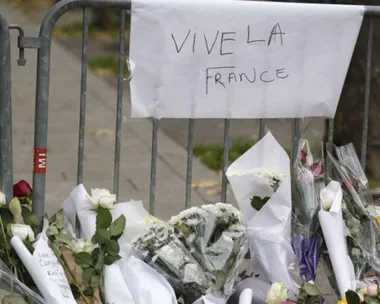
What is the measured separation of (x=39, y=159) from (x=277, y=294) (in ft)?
2.97

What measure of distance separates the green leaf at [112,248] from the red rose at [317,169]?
2.41 feet

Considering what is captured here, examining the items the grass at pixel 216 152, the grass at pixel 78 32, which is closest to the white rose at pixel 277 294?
the grass at pixel 216 152

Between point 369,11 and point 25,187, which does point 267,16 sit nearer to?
point 369,11

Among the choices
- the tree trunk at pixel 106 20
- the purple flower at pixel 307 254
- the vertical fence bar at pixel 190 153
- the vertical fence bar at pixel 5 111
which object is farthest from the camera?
the tree trunk at pixel 106 20

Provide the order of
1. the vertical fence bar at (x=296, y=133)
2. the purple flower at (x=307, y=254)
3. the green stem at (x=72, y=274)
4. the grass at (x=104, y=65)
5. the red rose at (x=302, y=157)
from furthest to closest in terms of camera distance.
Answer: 1. the grass at (x=104, y=65)
2. the vertical fence bar at (x=296, y=133)
3. the red rose at (x=302, y=157)
4. the purple flower at (x=307, y=254)
5. the green stem at (x=72, y=274)

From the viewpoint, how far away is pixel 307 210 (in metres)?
3.65

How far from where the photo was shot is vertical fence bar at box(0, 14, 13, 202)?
347 centimetres

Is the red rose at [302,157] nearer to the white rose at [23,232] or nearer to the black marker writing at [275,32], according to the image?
the black marker writing at [275,32]

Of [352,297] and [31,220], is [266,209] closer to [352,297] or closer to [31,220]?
[352,297]

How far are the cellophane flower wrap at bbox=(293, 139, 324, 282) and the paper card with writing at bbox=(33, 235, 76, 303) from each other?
0.79 m

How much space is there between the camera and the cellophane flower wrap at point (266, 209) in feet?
11.8

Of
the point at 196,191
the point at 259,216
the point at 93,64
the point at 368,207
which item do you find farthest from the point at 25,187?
the point at 93,64

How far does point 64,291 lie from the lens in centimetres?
329

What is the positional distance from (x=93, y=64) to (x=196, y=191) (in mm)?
4710
